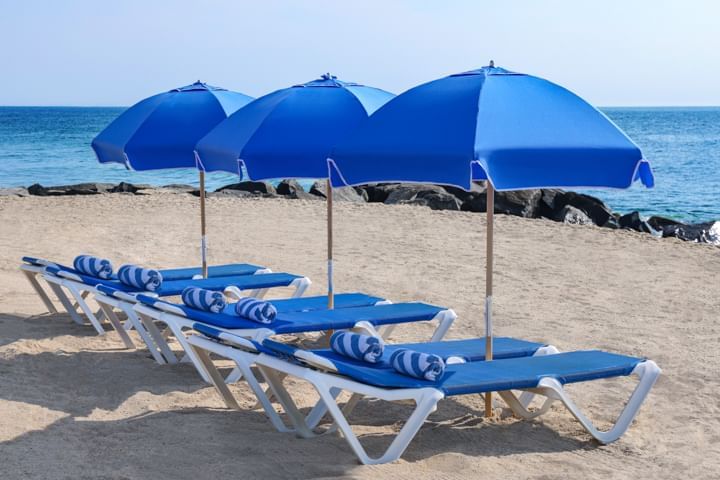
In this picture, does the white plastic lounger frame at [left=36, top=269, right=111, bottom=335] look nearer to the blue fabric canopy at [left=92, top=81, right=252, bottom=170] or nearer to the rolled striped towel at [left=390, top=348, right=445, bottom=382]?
the blue fabric canopy at [left=92, top=81, right=252, bottom=170]

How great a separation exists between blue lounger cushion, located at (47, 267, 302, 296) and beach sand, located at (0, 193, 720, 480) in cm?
44

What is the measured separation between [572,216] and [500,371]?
12.5 m

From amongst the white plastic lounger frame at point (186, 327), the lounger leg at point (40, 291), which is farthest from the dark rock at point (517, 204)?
the white plastic lounger frame at point (186, 327)

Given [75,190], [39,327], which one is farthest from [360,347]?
[75,190]

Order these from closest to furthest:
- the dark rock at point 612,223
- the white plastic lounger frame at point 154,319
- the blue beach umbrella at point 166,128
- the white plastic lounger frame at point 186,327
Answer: the white plastic lounger frame at point 186,327 → the white plastic lounger frame at point 154,319 → the blue beach umbrella at point 166,128 → the dark rock at point 612,223

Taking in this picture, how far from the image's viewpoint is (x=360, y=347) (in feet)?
16.9

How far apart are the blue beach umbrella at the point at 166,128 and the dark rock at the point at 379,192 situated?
11.0 m

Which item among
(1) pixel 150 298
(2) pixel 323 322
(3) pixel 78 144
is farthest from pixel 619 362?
(3) pixel 78 144

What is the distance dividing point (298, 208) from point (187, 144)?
801 centimetres

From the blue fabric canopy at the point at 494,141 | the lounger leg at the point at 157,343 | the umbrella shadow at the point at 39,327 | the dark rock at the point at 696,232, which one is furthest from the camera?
the dark rock at the point at 696,232

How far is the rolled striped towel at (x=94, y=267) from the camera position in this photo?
760 cm

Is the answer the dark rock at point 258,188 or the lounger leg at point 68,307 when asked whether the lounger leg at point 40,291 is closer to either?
the lounger leg at point 68,307

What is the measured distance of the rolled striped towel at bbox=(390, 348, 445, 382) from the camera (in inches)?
188

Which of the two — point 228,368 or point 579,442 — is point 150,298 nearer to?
point 228,368
